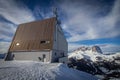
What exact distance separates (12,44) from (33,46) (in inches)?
312

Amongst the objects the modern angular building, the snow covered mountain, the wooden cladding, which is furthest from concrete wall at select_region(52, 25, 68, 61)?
the snow covered mountain

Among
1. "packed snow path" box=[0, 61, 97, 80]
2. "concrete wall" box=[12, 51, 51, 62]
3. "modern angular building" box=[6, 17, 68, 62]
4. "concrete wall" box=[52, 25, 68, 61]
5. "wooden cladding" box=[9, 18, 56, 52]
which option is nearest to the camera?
"packed snow path" box=[0, 61, 97, 80]

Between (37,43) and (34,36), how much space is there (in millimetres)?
2716

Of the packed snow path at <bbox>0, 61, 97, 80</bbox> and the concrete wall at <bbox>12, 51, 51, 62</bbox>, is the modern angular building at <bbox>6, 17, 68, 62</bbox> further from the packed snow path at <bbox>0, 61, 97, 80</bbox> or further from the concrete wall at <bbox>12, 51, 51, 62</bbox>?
the packed snow path at <bbox>0, 61, 97, 80</bbox>

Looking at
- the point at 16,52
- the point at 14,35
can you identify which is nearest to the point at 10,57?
the point at 16,52

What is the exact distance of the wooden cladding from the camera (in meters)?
21.2

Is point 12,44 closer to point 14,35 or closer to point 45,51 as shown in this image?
point 14,35

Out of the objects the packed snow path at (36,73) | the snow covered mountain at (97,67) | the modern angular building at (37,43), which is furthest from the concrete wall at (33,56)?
the snow covered mountain at (97,67)

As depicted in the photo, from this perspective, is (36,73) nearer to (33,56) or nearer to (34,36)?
(33,56)

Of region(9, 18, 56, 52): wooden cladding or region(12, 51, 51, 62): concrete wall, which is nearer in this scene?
region(12, 51, 51, 62): concrete wall

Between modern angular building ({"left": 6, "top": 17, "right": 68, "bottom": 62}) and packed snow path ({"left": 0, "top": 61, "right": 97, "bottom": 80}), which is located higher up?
modern angular building ({"left": 6, "top": 17, "right": 68, "bottom": 62})

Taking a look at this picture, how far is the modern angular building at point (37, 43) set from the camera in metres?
20.2

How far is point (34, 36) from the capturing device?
23.4 meters

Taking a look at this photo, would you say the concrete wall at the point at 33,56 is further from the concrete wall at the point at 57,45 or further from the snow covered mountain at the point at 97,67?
the snow covered mountain at the point at 97,67
